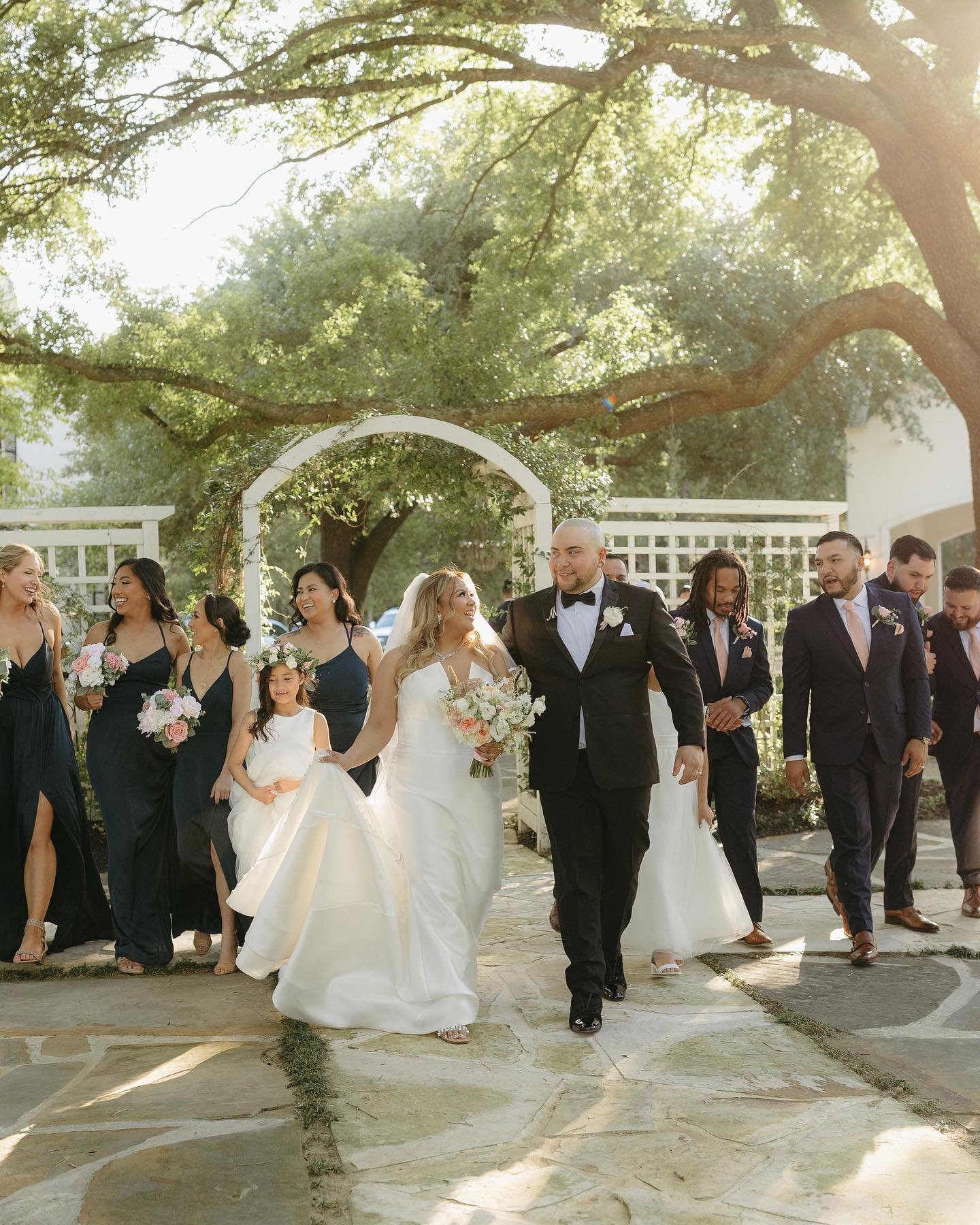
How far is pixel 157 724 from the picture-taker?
21.7 ft

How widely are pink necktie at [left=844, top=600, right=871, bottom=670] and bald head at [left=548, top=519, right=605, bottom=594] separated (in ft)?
5.38

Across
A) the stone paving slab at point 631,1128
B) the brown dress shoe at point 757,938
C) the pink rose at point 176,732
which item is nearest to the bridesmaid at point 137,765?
the pink rose at point 176,732

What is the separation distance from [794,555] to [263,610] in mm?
4626

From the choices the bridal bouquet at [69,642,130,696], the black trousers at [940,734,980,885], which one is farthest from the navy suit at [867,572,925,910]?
the bridal bouquet at [69,642,130,696]

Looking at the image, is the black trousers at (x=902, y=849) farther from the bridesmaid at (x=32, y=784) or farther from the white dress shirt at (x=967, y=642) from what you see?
the bridesmaid at (x=32, y=784)

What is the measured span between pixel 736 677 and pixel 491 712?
6.73ft

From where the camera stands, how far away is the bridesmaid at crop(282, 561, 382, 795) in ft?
23.4

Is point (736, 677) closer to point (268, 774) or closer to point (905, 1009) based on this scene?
point (905, 1009)

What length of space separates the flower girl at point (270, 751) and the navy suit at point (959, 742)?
143 inches

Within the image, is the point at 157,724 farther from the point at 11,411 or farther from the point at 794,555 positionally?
the point at 11,411

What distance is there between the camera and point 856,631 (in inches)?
265

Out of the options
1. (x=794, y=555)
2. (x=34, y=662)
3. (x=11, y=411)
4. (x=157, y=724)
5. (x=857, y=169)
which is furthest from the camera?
(x=11, y=411)

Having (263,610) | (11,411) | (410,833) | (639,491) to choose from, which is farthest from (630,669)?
(639,491)

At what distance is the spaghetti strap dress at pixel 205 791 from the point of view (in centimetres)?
684
